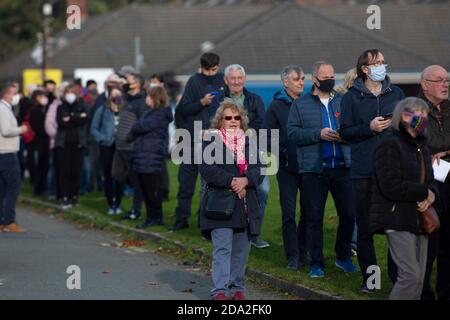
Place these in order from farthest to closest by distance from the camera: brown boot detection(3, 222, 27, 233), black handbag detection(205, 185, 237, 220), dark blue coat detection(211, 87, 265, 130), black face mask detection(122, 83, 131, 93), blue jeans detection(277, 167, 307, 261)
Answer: black face mask detection(122, 83, 131, 93)
brown boot detection(3, 222, 27, 233)
dark blue coat detection(211, 87, 265, 130)
blue jeans detection(277, 167, 307, 261)
black handbag detection(205, 185, 237, 220)

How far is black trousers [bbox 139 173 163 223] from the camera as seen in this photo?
16578mm

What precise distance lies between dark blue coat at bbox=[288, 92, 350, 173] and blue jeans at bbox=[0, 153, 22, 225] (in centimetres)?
594

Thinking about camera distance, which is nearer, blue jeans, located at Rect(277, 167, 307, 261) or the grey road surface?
the grey road surface

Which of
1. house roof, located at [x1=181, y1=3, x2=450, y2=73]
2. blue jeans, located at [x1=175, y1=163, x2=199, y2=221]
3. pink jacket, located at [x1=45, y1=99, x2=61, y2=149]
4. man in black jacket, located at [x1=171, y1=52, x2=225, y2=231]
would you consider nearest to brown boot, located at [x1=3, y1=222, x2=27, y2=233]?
blue jeans, located at [x1=175, y1=163, x2=199, y2=221]

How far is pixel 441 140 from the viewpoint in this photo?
1046 centimetres

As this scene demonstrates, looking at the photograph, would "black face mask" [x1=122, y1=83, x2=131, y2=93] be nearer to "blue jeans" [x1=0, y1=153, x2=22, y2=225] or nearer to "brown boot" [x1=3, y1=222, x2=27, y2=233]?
"blue jeans" [x1=0, y1=153, x2=22, y2=225]

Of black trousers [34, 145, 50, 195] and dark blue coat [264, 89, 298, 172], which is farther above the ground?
dark blue coat [264, 89, 298, 172]

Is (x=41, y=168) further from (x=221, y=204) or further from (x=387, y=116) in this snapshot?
(x=387, y=116)

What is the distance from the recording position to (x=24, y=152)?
26.8 m

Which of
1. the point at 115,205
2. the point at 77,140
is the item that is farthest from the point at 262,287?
the point at 77,140

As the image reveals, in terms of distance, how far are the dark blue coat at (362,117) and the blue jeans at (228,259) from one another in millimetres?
1278

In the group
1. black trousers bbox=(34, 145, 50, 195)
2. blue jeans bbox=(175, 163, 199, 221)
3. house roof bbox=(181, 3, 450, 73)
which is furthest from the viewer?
house roof bbox=(181, 3, 450, 73)

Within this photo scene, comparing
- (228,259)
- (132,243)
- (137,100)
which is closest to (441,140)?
(228,259)

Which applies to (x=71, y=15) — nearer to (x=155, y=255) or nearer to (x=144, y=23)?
(x=155, y=255)
